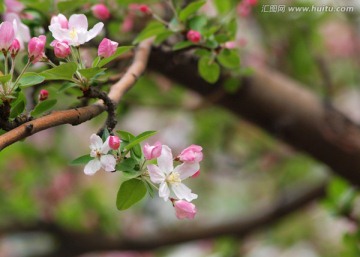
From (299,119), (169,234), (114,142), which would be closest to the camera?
(114,142)

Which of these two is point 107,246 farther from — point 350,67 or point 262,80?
point 350,67

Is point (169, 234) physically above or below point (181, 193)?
below

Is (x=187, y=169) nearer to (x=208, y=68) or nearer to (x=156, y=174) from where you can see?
(x=156, y=174)

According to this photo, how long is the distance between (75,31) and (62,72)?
1.9 inches

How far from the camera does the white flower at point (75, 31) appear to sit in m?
0.43

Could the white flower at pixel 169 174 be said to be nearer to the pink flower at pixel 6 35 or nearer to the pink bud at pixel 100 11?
the pink flower at pixel 6 35

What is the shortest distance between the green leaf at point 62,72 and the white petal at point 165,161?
84mm

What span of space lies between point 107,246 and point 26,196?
240 millimetres

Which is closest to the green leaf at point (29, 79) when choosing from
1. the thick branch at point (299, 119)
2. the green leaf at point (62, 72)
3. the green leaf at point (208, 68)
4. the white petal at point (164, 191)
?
the green leaf at point (62, 72)

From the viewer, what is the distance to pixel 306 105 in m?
0.92

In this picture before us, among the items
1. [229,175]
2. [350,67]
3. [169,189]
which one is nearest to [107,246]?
[229,175]

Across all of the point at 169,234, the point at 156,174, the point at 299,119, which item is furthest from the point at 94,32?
the point at 169,234

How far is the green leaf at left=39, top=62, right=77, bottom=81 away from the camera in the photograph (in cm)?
40

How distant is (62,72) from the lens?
406 mm
